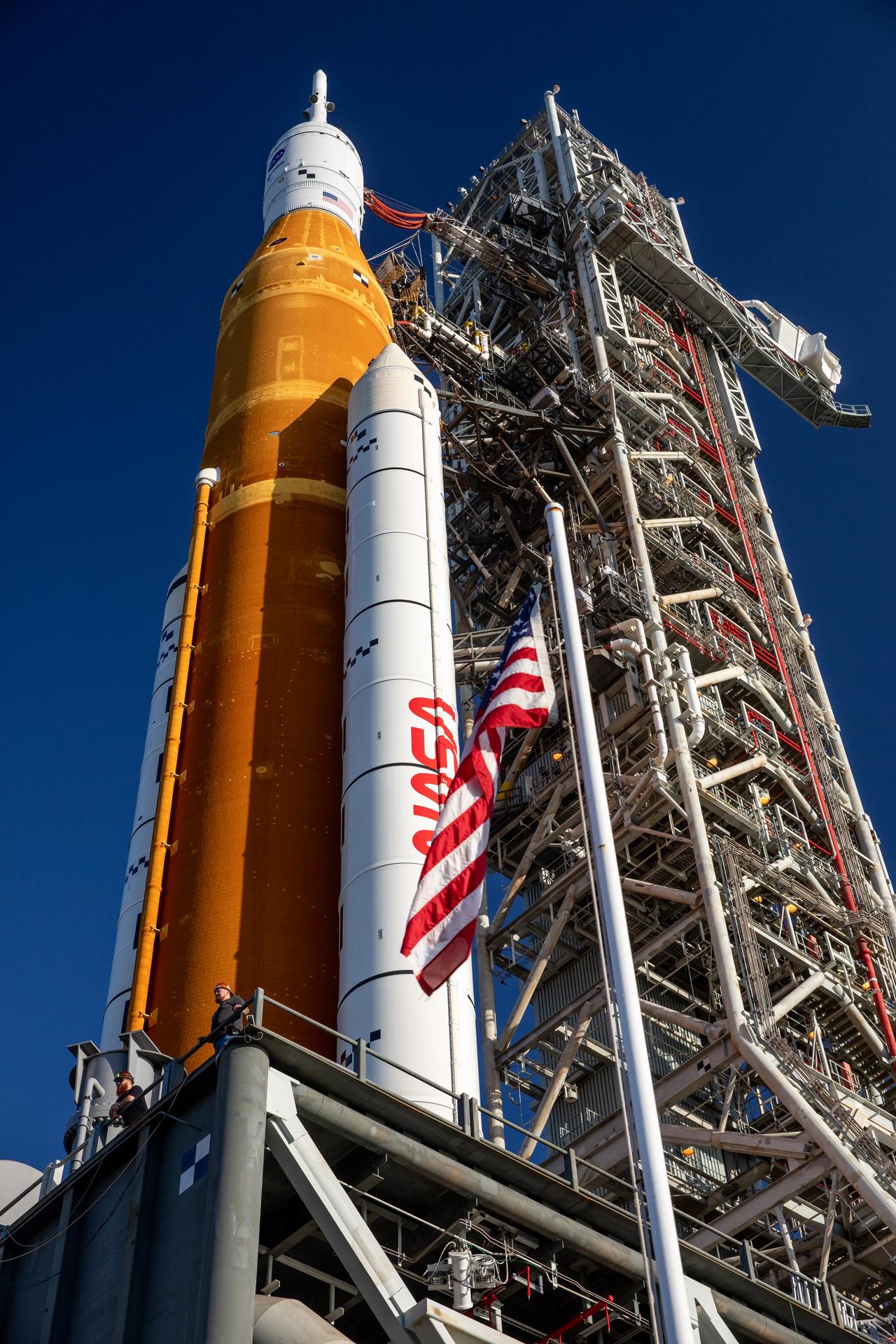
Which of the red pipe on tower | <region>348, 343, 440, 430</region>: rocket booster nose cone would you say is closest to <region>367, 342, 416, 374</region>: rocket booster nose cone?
<region>348, 343, 440, 430</region>: rocket booster nose cone

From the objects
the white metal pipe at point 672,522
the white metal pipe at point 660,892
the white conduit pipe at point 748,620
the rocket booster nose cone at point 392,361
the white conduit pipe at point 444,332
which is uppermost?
the white conduit pipe at point 444,332

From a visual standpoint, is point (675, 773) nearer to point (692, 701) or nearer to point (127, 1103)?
point (692, 701)

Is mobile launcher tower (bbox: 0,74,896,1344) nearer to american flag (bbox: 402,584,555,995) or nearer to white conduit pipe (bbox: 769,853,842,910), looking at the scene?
white conduit pipe (bbox: 769,853,842,910)

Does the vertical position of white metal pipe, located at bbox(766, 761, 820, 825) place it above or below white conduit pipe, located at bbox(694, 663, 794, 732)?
below

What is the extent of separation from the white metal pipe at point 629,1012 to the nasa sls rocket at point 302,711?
449cm

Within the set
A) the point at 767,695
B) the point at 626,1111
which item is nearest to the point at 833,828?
the point at 767,695

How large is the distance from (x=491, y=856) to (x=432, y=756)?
38.1ft

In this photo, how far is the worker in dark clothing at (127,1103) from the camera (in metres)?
15.4

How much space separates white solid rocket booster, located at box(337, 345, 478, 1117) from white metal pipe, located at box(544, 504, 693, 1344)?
149 inches

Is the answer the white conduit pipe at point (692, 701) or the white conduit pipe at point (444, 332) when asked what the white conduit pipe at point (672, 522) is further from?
the white conduit pipe at point (444, 332)

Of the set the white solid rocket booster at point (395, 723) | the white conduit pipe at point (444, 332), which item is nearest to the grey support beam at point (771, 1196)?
the white solid rocket booster at point (395, 723)

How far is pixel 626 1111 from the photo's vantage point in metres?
13.4

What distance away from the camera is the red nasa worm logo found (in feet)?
64.1

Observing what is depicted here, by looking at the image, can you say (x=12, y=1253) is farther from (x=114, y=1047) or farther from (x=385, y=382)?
(x=385, y=382)
